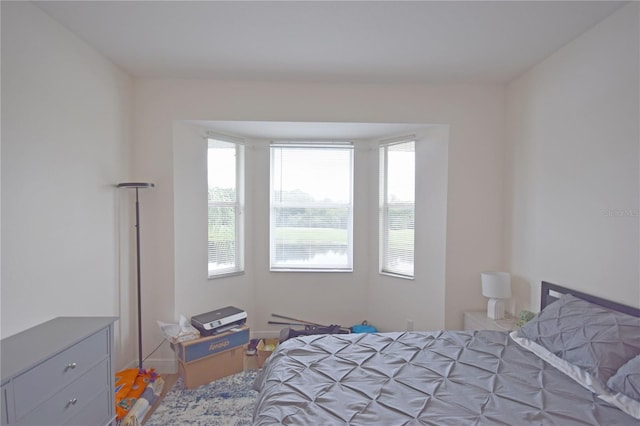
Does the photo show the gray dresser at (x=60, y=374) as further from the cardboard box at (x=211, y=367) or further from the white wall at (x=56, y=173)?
the cardboard box at (x=211, y=367)

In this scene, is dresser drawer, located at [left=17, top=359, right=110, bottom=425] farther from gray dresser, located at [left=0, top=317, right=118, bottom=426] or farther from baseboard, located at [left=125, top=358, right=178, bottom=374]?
baseboard, located at [left=125, top=358, right=178, bottom=374]

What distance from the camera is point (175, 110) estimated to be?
2926mm

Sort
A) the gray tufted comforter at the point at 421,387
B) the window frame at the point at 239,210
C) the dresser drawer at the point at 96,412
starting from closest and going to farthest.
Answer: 1. the gray tufted comforter at the point at 421,387
2. the dresser drawer at the point at 96,412
3. the window frame at the point at 239,210

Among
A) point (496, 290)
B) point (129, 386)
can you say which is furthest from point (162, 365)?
point (496, 290)

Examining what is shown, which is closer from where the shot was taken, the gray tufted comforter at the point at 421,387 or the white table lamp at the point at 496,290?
the gray tufted comforter at the point at 421,387

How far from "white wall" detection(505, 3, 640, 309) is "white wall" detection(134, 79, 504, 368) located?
9.5 inches

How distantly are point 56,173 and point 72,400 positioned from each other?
4.49 feet

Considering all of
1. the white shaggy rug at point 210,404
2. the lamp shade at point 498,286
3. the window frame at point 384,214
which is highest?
the window frame at point 384,214

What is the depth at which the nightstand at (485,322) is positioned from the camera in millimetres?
2592

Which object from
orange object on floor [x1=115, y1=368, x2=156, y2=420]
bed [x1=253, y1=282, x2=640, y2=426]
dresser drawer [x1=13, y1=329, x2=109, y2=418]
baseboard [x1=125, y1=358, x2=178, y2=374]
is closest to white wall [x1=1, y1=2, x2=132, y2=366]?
dresser drawer [x1=13, y1=329, x2=109, y2=418]

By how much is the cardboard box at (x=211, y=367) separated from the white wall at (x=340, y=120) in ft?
1.53

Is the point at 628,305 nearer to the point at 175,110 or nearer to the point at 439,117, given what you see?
the point at 439,117

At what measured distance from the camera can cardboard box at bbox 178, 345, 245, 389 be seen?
2652 mm

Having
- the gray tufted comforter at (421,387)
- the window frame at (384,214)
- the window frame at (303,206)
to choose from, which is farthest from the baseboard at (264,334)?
the gray tufted comforter at (421,387)
